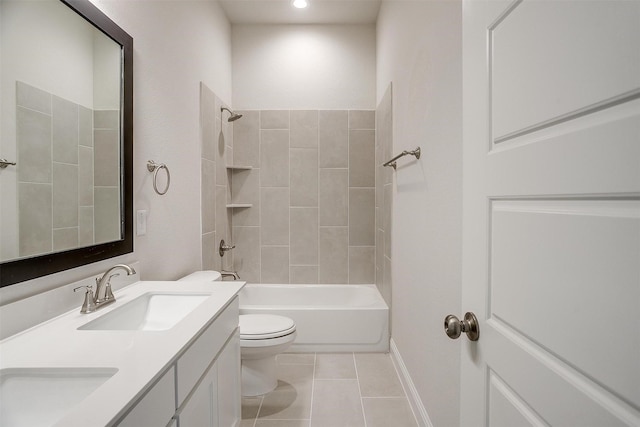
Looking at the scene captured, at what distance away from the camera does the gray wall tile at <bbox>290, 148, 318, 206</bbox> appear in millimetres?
3301

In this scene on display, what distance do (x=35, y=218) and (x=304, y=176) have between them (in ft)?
7.86

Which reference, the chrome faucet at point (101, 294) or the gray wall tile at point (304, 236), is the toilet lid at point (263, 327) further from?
the gray wall tile at point (304, 236)

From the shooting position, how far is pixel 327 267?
3.33m

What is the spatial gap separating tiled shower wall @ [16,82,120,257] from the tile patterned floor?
1.31 m

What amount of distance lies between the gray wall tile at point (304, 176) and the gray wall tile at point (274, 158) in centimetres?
8

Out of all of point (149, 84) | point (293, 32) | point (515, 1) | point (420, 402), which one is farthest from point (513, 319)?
point (293, 32)

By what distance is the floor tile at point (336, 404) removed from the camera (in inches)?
71.9

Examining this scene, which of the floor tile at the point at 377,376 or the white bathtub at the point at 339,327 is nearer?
the floor tile at the point at 377,376

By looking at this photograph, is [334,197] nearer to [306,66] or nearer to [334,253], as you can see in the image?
[334,253]

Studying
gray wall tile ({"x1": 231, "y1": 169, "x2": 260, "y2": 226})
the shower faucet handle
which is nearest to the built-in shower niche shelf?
gray wall tile ({"x1": 231, "y1": 169, "x2": 260, "y2": 226})

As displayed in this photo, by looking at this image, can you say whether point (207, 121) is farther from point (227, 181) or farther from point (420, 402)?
point (420, 402)

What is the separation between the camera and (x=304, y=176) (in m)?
3.31

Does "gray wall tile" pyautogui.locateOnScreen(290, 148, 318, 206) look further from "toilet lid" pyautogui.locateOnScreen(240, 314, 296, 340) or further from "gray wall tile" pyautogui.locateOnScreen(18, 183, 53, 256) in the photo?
"gray wall tile" pyautogui.locateOnScreen(18, 183, 53, 256)

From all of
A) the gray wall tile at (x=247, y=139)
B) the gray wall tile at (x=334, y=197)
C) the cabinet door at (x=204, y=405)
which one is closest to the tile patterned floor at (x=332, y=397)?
the cabinet door at (x=204, y=405)
